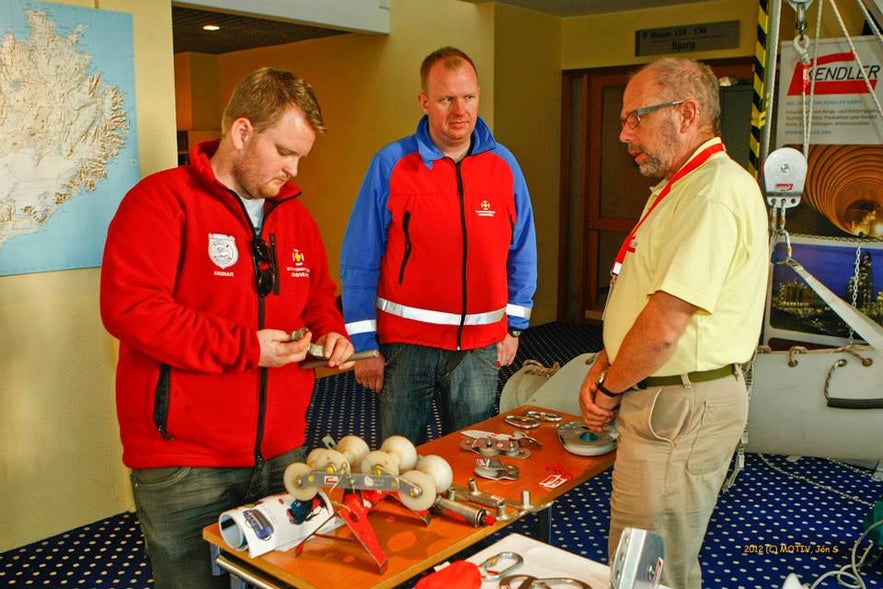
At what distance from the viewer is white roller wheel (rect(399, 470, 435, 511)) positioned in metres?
1.58

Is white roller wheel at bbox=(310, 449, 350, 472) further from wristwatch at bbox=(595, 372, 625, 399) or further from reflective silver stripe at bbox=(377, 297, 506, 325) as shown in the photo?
reflective silver stripe at bbox=(377, 297, 506, 325)

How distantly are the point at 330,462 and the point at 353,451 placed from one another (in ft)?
0.37

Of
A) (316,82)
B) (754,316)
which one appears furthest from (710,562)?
(316,82)

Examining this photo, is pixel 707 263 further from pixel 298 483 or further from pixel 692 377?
pixel 298 483

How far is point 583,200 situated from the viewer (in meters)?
7.21

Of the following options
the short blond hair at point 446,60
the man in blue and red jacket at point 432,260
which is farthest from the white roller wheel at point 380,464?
the short blond hair at point 446,60

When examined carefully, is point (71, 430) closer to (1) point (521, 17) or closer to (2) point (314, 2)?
(2) point (314, 2)

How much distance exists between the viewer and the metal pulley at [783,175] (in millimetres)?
3697

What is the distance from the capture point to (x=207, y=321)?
62.6 inches

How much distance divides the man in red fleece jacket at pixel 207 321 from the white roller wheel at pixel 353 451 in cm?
16

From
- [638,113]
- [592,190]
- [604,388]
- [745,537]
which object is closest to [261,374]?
[604,388]

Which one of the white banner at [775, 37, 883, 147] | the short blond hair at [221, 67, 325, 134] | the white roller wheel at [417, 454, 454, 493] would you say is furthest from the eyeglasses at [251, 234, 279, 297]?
the white banner at [775, 37, 883, 147]

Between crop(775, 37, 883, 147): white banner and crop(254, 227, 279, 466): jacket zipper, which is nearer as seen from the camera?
crop(254, 227, 279, 466): jacket zipper

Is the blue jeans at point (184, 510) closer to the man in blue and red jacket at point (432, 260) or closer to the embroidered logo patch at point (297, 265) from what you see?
the embroidered logo patch at point (297, 265)
